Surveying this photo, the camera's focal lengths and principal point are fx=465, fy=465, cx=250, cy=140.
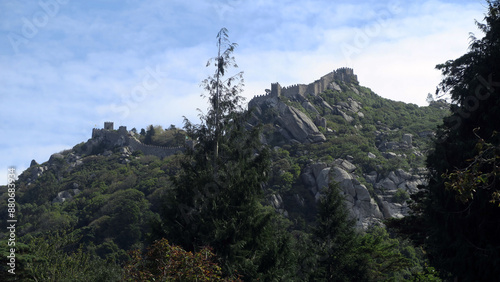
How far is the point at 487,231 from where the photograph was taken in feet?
38.4

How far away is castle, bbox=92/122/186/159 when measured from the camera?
325 feet

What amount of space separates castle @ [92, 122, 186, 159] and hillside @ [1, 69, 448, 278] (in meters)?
0.24

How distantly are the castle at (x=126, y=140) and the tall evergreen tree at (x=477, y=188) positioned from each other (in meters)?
84.4

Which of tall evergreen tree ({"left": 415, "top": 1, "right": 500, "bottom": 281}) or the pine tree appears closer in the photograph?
tall evergreen tree ({"left": 415, "top": 1, "right": 500, "bottom": 281})

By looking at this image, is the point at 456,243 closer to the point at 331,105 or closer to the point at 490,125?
the point at 490,125

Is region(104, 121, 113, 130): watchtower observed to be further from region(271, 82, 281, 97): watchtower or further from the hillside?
region(271, 82, 281, 97): watchtower

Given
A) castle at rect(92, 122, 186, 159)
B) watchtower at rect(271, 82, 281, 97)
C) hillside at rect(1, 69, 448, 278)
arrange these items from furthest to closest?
watchtower at rect(271, 82, 281, 97)
castle at rect(92, 122, 186, 159)
hillside at rect(1, 69, 448, 278)

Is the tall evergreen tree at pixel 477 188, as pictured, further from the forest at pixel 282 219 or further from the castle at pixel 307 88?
the castle at pixel 307 88

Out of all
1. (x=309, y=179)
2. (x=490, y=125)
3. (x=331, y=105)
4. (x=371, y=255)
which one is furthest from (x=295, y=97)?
(x=490, y=125)

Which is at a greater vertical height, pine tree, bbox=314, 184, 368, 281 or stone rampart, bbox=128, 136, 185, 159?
stone rampart, bbox=128, 136, 185, 159

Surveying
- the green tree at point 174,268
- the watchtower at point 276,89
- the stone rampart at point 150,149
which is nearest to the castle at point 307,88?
the watchtower at point 276,89

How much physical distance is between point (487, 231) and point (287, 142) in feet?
243

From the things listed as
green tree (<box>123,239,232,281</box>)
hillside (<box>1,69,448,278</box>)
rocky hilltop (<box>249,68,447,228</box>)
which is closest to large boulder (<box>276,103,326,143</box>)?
rocky hilltop (<box>249,68,447,228</box>)

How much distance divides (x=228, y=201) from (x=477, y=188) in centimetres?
860
